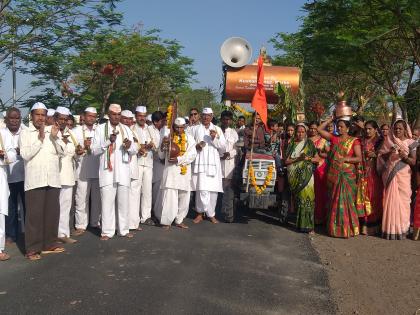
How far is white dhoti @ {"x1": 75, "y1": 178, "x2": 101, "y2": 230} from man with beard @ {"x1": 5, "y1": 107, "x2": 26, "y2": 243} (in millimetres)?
835

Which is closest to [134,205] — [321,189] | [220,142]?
[220,142]

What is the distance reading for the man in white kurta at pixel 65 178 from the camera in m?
6.82

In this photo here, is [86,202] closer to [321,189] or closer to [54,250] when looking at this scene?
[54,250]

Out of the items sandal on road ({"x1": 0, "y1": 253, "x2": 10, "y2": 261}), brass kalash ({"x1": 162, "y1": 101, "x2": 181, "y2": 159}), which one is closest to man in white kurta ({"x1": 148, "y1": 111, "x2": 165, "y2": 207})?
brass kalash ({"x1": 162, "y1": 101, "x2": 181, "y2": 159})

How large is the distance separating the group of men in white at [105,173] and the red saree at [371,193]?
2.28 m

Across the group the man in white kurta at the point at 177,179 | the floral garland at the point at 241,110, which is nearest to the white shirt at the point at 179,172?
the man in white kurta at the point at 177,179

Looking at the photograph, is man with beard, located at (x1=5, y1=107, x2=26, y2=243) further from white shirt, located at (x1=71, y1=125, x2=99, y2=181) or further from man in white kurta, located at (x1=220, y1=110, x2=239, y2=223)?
man in white kurta, located at (x1=220, y1=110, x2=239, y2=223)

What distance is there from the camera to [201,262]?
19.6ft

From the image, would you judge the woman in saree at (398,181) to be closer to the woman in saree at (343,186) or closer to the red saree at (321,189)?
the woman in saree at (343,186)

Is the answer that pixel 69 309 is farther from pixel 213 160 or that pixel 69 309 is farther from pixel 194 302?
pixel 213 160

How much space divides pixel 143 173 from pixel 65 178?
1583 mm

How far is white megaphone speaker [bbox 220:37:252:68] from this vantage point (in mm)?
10242

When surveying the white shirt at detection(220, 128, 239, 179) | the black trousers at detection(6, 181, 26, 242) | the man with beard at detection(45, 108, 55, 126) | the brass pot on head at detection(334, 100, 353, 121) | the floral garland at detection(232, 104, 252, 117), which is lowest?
the black trousers at detection(6, 181, 26, 242)

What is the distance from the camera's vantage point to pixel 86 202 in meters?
7.59
